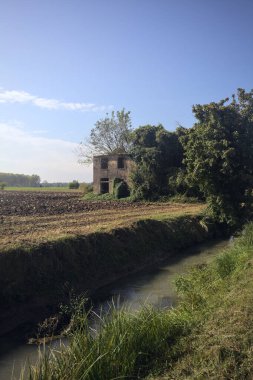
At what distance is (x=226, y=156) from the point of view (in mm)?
20141

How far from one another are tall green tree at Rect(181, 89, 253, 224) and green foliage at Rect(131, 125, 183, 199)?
1368 centimetres

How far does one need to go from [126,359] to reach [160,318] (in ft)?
5.13

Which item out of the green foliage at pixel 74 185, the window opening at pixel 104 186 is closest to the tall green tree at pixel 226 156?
the window opening at pixel 104 186

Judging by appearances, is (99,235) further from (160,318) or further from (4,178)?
(4,178)

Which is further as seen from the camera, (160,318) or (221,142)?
(221,142)

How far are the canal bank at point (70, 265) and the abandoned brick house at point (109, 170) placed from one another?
22089 mm

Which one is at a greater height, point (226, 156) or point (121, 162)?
point (121, 162)

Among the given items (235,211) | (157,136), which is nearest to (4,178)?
(157,136)

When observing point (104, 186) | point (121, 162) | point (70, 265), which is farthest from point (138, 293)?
point (104, 186)

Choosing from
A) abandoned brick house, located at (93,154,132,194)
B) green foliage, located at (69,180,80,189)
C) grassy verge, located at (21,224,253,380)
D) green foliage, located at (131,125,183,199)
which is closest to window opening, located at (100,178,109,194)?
abandoned brick house, located at (93,154,132,194)

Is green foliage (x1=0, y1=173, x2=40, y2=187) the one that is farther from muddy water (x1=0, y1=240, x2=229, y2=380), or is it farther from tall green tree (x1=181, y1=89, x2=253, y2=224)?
muddy water (x1=0, y1=240, x2=229, y2=380)

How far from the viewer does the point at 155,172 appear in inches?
1441

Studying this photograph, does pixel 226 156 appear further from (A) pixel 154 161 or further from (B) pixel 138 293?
(A) pixel 154 161

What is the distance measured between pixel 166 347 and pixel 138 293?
21.4 feet
